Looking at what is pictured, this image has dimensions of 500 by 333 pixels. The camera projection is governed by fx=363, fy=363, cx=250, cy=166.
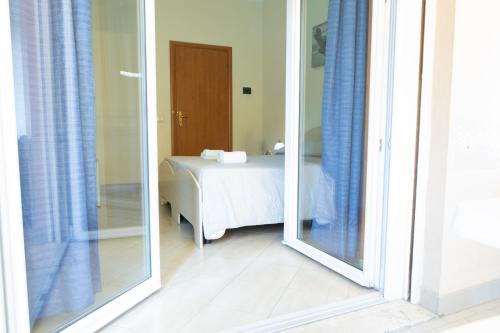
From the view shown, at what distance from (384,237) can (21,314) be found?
5.11 feet

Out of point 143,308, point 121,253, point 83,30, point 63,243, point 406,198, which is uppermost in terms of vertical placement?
point 83,30

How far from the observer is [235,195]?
2.73 metres

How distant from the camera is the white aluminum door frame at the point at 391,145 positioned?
170cm

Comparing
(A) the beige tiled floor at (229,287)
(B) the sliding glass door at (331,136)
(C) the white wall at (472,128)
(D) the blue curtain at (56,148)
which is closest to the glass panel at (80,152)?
(D) the blue curtain at (56,148)

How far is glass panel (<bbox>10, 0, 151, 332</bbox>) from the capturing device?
4.23 ft

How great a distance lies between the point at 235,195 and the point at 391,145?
130cm

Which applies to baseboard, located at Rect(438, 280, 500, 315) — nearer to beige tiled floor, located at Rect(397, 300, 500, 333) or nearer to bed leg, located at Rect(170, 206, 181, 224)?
beige tiled floor, located at Rect(397, 300, 500, 333)

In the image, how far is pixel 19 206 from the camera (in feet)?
3.88

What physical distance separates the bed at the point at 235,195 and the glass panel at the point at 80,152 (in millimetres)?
846

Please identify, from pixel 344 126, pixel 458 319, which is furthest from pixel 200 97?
pixel 458 319

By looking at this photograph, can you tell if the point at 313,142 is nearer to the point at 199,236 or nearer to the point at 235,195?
the point at 235,195

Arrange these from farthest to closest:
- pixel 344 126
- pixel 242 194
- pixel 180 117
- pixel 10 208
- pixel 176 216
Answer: pixel 180 117 < pixel 176 216 < pixel 242 194 < pixel 344 126 < pixel 10 208

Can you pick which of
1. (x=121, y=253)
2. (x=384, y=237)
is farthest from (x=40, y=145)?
(x=384, y=237)

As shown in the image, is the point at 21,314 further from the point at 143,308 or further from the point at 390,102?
the point at 390,102
